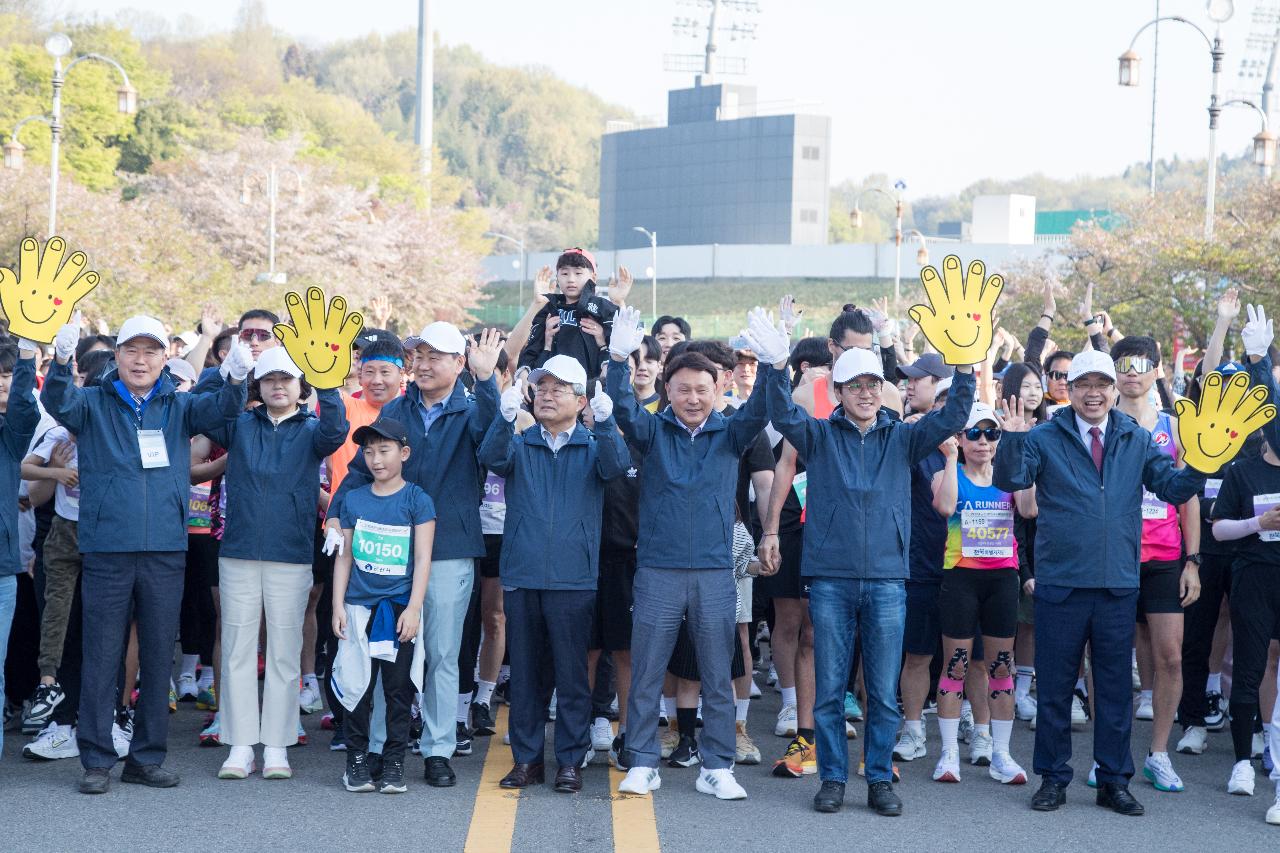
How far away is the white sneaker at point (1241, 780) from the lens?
275 inches

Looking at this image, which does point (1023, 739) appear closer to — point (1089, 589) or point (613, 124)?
point (1089, 589)

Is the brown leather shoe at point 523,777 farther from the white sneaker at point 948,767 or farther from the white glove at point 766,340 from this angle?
the white glove at point 766,340

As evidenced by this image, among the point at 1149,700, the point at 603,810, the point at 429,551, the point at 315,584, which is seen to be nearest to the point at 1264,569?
the point at 1149,700

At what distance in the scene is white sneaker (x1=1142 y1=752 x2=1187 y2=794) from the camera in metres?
7.08

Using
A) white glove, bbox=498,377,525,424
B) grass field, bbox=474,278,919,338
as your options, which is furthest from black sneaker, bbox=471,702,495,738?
grass field, bbox=474,278,919,338

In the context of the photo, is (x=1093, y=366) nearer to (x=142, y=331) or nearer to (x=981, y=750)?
(x=981, y=750)

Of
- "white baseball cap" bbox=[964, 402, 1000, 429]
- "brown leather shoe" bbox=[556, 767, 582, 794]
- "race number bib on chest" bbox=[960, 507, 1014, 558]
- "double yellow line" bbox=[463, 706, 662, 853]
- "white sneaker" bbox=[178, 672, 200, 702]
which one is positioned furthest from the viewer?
"white sneaker" bbox=[178, 672, 200, 702]

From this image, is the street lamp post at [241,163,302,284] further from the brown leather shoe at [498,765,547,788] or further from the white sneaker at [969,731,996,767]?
the white sneaker at [969,731,996,767]

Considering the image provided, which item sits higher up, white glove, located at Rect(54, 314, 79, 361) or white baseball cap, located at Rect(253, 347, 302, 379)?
white glove, located at Rect(54, 314, 79, 361)

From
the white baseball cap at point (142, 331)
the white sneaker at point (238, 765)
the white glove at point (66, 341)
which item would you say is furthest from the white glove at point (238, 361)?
the white sneaker at point (238, 765)

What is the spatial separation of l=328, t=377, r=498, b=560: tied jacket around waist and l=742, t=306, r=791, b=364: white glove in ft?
4.61

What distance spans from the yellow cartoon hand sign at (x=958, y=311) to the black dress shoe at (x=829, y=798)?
2.07 m

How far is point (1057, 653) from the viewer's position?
6.93 metres

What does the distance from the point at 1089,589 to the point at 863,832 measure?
5.38 ft
